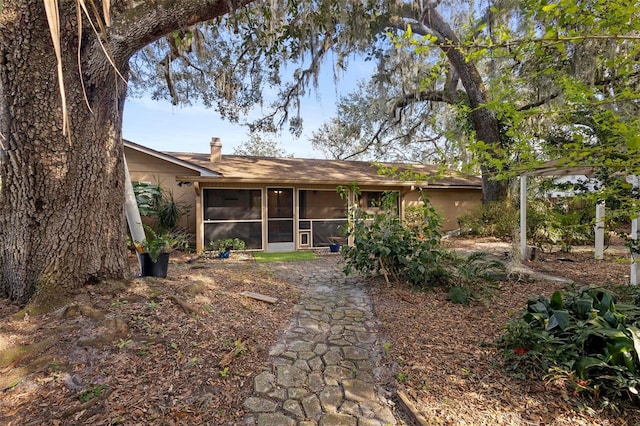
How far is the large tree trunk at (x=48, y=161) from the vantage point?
2.91m

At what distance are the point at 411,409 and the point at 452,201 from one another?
11315 mm

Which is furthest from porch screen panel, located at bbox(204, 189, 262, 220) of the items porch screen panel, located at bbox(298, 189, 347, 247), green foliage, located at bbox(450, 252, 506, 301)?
green foliage, located at bbox(450, 252, 506, 301)

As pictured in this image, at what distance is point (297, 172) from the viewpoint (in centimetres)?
1031

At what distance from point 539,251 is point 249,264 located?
7336mm

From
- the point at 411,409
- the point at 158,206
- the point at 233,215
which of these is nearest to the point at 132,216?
the point at 233,215

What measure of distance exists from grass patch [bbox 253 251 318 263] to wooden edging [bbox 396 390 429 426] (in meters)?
5.36

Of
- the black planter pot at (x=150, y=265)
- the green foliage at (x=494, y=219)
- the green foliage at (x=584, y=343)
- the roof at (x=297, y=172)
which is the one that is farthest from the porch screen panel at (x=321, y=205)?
the green foliage at (x=584, y=343)

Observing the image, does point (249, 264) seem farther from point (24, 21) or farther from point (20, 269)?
point (24, 21)

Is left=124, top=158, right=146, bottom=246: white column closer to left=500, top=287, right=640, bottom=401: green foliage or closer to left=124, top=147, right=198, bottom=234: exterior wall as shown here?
left=124, top=147, right=198, bottom=234: exterior wall

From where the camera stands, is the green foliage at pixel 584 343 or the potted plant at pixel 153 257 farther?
the potted plant at pixel 153 257

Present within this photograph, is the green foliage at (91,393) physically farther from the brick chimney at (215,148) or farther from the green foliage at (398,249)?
the brick chimney at (215,148)

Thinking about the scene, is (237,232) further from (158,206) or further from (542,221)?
(542,221)

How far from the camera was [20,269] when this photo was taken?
3.07 meters

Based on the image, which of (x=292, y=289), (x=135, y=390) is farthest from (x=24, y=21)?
(x=292, y=289)
